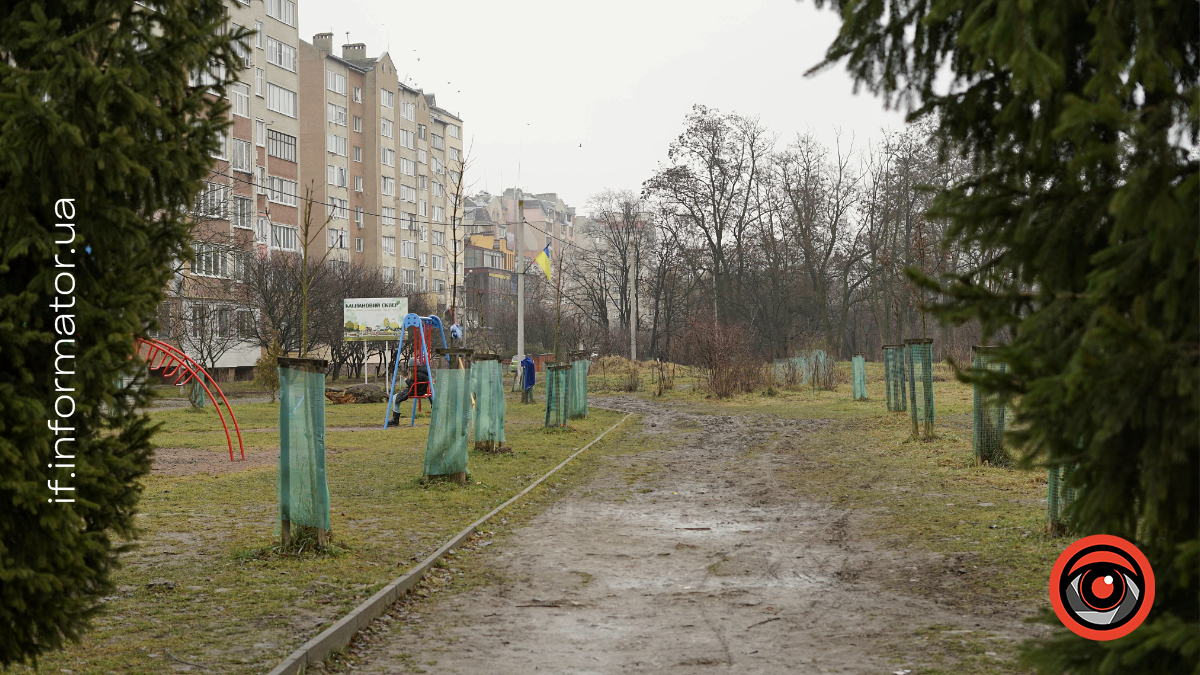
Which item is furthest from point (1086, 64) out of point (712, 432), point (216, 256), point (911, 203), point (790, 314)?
point (790, 314)

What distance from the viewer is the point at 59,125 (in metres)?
4.31

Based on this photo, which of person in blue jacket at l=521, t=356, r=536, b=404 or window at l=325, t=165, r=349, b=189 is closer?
person in blue jacket at l=521, t=356, r=536, b=404

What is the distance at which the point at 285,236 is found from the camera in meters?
59.1

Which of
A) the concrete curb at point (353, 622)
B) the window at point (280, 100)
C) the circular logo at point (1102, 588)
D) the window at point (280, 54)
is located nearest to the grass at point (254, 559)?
the concrete curb at point (353, 622)

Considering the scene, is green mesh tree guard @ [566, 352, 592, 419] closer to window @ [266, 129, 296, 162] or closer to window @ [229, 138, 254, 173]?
window @ [229, 138, 254, 173]

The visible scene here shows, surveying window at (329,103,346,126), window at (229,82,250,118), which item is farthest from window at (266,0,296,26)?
window at (329,103,346,126)

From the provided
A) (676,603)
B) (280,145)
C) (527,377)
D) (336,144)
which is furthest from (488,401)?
(336,144)

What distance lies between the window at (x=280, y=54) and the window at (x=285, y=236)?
855 cm

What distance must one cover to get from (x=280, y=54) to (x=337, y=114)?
17.5m

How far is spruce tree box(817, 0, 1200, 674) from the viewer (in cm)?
262

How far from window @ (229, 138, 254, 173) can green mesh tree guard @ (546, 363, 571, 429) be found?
32.7m

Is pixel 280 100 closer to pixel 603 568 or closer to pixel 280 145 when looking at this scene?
pixel 280 145

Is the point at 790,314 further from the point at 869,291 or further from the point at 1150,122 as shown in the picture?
the point at 1150,122

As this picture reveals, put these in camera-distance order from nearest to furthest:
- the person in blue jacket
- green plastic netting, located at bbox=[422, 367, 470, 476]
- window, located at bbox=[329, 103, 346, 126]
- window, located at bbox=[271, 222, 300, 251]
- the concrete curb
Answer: the concrete curb
green plastic netting, located at bbox=[422, 367, 470, 476]
the person in blue jacket
window, located at bbox=[271, 222, 300, 251]
window, located at bbox=[329, 103, 346, 126]
